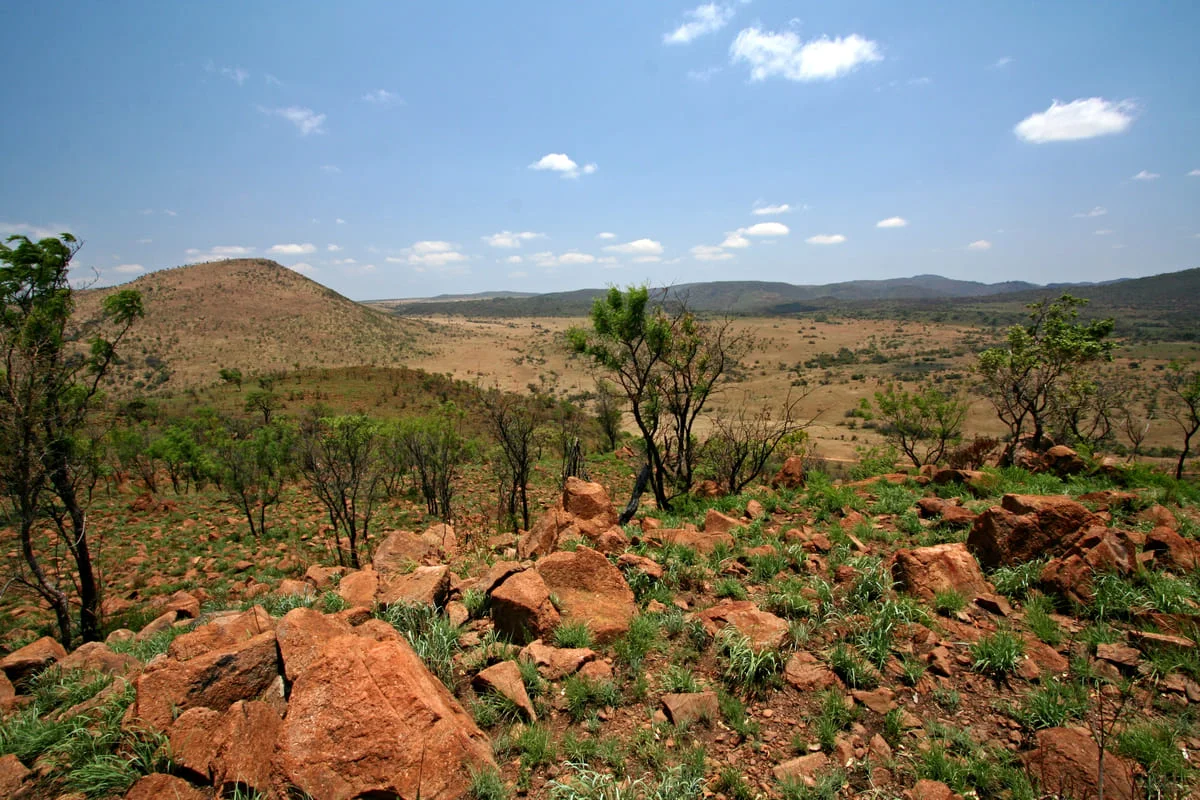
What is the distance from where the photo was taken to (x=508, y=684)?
4680 mm

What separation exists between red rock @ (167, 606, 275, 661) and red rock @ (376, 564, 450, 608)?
1297mm

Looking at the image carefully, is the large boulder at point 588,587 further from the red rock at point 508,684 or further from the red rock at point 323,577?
the red rock at point 323,577

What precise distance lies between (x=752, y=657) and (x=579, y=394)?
160 ft

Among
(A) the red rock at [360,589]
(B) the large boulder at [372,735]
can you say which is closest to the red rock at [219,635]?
(A) the red rock at [360,589]

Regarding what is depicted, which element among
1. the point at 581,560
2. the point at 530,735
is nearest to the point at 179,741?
the point at 530,735

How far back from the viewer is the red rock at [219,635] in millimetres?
4855

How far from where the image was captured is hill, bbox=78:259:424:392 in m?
57.9

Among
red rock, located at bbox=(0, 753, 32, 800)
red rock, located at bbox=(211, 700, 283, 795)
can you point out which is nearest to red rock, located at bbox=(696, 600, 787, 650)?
red rock, located at bbox=(211, 700, 283, 795)

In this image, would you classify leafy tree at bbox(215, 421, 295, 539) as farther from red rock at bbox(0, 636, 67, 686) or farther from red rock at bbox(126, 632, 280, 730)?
red rock at bbox(126, 632, 280, 730)

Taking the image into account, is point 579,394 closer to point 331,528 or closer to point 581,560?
point 331,528

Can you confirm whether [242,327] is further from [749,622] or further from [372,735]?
[749,622]

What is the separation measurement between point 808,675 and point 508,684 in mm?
2883

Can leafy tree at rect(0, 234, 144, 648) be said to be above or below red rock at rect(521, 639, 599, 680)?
above

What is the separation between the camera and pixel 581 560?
6.60 meters
